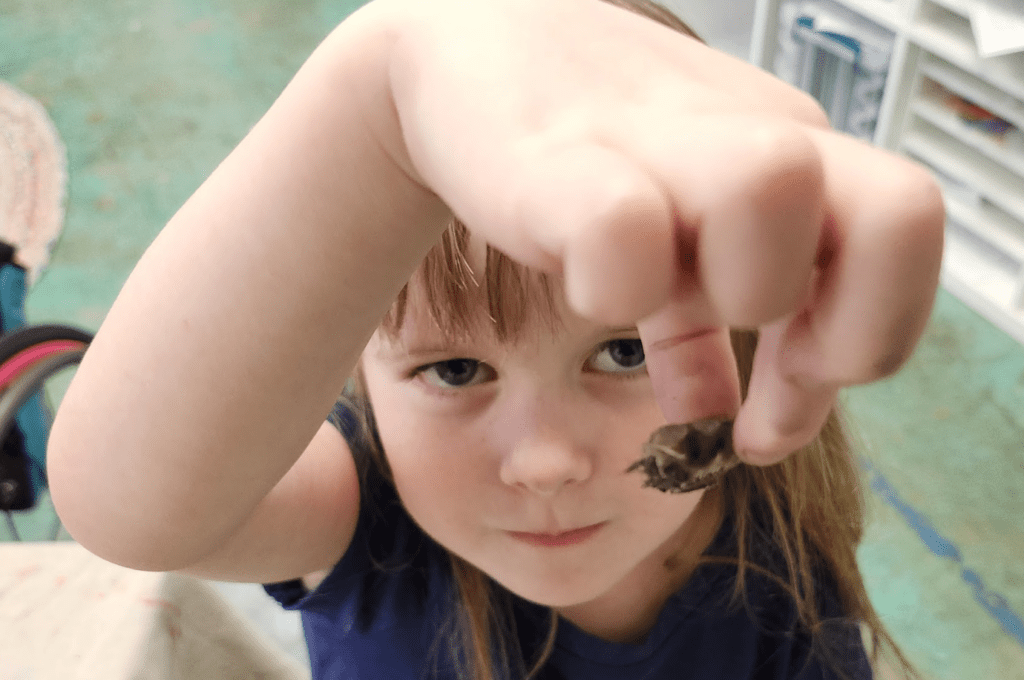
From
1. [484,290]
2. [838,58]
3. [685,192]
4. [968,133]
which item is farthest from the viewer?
[838,58]

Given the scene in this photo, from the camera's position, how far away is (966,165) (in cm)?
144

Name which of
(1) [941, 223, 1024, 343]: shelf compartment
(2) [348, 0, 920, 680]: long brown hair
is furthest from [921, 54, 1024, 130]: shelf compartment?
(2) [348, 0, 920, 680]: long brown hair

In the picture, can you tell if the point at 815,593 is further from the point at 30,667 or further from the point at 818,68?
the point at 818,68

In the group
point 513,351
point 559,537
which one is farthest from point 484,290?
point 559,537

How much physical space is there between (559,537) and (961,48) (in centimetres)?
119

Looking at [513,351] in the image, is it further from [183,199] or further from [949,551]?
[183,199]

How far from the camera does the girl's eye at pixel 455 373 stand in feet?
1.52

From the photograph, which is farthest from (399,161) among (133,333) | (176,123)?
(176,123)

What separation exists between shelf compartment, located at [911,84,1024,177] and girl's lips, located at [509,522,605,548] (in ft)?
3.82

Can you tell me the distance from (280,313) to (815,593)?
48 cm

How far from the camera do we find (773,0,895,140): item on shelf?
1519mm

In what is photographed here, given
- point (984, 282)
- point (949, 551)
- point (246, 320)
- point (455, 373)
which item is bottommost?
point (949, 551)

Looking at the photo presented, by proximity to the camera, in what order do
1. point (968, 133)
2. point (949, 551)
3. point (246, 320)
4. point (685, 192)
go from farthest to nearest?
point (968, 133) < point (949, 551) < point (246, 320) < point (685, 192)

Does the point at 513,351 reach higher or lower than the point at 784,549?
higher
